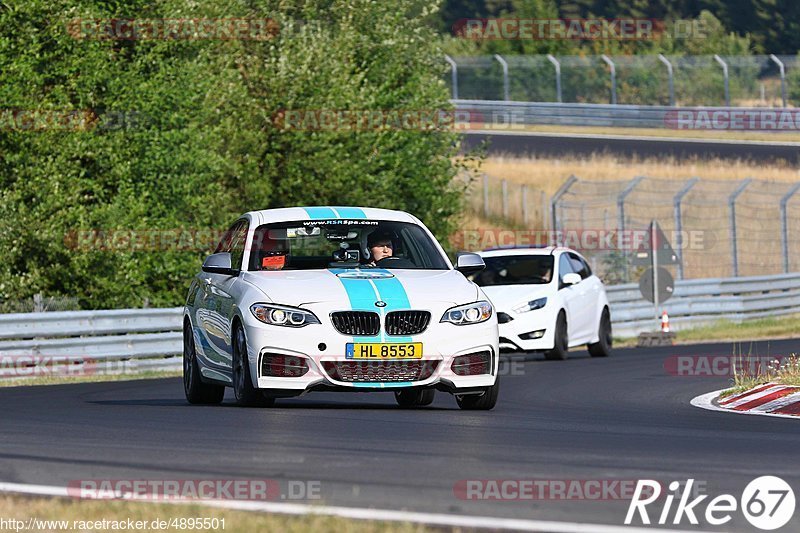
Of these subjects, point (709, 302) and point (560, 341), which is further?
point (709, 302)

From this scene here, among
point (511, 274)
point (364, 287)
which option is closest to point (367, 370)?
point (364, 287)

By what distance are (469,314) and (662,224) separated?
3379 cm

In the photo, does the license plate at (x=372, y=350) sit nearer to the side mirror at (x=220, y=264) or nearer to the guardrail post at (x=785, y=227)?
the side mirror at (x=220, y=264)

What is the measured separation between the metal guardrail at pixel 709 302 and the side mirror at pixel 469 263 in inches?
637

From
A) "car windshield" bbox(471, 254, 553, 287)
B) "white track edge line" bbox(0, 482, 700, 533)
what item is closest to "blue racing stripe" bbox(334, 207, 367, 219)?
"white track edge line" bbox(0, 482, 700, 533)

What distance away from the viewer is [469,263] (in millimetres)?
13867

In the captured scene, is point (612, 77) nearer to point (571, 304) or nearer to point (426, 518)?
point (571, 304)

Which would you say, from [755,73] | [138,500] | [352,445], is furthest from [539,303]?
[755,73]

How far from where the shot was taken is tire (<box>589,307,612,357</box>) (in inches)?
976

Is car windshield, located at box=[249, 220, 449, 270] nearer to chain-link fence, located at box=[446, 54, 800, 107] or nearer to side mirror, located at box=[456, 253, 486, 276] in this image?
side mirror, located at box=[456, 253, 486, 276]

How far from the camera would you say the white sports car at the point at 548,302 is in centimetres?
2303

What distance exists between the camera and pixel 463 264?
1391cm

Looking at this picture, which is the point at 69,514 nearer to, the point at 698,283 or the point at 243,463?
the point at 243,463

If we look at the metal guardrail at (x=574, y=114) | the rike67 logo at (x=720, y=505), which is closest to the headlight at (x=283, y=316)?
the rike67 logo at (x=720, y=505)
